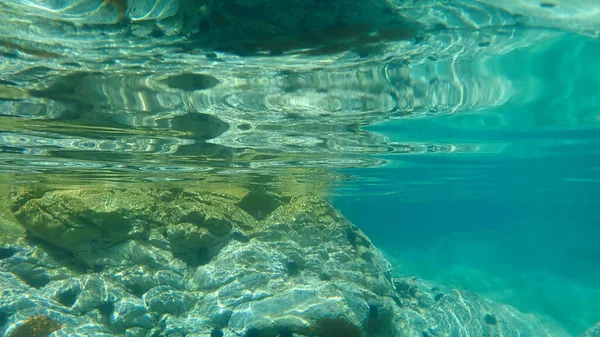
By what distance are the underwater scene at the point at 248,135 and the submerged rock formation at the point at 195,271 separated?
0.06 meters

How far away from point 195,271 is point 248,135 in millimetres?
4769

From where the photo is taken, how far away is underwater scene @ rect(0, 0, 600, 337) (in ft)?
19.6

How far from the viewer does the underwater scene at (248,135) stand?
19.6ft

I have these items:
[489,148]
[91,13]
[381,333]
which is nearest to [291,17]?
[91,13]

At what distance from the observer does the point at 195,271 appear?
1216 cm

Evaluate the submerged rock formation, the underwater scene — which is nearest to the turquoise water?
the underwater scene

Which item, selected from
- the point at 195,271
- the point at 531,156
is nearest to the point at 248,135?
the point at 195,271

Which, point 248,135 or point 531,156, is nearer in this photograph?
point 248,135

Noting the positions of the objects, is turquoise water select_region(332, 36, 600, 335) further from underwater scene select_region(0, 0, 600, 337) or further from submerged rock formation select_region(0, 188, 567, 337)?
submerged rock formation select_region(0, 188, 567, 337)

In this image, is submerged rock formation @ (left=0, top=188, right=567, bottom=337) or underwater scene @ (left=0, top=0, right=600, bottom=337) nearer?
underwater scene @ (left=0, top=0, right=600, bottom=337)

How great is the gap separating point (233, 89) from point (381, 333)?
8.54m

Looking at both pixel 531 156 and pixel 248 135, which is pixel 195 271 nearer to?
pixel 248 135

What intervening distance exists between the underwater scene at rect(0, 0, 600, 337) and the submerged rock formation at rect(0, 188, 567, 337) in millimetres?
60

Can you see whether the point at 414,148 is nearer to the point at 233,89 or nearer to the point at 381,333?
the point at 381,333
